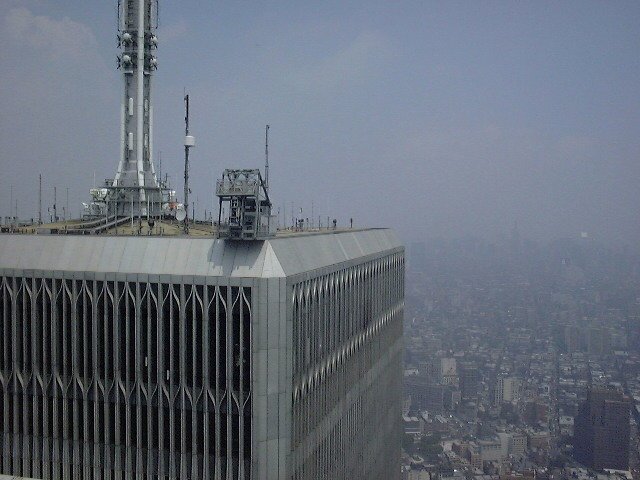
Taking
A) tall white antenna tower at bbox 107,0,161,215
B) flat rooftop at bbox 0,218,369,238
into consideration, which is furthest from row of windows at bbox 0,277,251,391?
tall white antenna tower at bbox 107,0,161,215

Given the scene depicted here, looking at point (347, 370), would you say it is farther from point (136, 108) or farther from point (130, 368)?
point (136, 108)

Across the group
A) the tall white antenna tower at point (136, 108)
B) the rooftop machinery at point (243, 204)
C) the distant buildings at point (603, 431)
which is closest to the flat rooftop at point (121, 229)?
the tall white antenna tower at point (136, 108)

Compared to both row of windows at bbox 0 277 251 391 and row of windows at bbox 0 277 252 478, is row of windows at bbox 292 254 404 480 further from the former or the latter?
row of windows at bbox 0 277 251 391

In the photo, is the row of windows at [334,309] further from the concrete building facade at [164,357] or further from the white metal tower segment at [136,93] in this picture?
the white metal tower segment at [136,93]

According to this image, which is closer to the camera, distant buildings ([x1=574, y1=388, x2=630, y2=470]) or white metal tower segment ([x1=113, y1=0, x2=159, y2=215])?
white metal tower segment ([x1=113, y1=0, x2=159, y2=215])

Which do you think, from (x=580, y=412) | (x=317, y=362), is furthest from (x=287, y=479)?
(x=580, y=412)

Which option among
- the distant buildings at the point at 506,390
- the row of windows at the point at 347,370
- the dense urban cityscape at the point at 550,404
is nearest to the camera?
the row of windows at the point at 347,370

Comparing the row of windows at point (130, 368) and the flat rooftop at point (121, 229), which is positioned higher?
the flat rooftop at point (121, 229)

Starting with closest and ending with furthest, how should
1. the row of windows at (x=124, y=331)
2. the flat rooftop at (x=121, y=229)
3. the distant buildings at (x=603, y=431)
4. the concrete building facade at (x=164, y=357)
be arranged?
the concrete building facade at (x=164, y=357)
the row of windows at (x=124, y=331)
the flat rooftop at (x=121, y=229)
the distant buildings at (x=603, y=431)
